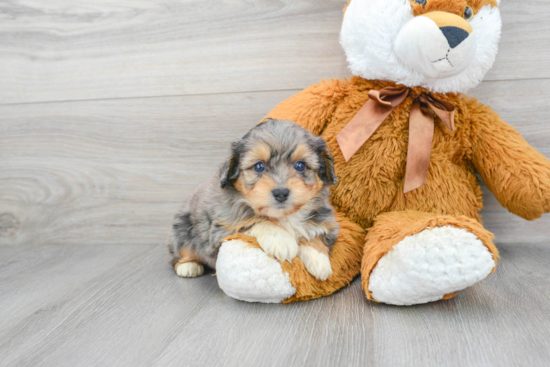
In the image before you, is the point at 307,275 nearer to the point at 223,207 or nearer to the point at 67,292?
the point at 223,207

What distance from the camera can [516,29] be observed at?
184 centimetres

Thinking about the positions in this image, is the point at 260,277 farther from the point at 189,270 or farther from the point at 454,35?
the point at 454,35

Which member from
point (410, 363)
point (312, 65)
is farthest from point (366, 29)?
point (410, 363)

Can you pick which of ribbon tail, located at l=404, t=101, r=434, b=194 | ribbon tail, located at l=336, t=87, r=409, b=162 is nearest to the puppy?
ribbon tail, located at l=336, t=87, r=409, b=162

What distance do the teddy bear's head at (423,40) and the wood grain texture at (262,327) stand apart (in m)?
0.79

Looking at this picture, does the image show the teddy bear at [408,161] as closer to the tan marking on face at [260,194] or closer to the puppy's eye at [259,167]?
the tan marking on face at [260,194]

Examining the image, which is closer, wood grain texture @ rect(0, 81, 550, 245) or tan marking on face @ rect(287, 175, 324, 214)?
tan marking on face @ rect(287, 175, 324, 214)

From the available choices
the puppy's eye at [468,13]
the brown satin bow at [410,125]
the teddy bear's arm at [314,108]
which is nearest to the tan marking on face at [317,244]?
the brown satin bow at [410,125]

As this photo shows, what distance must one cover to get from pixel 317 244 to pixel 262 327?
1.17ft

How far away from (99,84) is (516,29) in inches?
80.1

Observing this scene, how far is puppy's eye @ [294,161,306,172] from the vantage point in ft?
4.58

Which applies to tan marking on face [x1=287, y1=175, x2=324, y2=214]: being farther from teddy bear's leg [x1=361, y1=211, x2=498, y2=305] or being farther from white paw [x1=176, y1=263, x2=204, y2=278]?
white paw [x1=176, y1=263, x2=204, y2=278]

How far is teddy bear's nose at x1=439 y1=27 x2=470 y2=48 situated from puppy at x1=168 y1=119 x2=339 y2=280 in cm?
55

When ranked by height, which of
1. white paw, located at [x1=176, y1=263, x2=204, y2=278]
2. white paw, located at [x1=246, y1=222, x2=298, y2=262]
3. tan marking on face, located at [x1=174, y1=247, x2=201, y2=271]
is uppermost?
white paw, located at [x1=246, y1=222, x2=298, y2=262]
